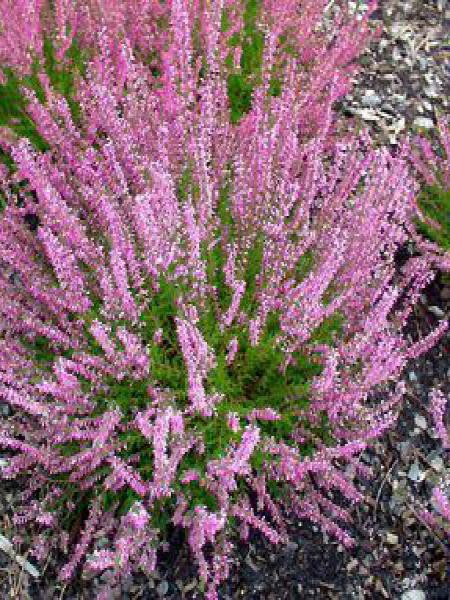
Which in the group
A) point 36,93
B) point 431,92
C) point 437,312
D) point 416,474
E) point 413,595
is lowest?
point 413,595

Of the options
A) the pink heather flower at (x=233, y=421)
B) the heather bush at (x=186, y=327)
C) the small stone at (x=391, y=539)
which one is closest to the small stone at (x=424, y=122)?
the heather bush at (x=186, y=327)

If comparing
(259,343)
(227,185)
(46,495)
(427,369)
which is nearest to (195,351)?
(259,343)

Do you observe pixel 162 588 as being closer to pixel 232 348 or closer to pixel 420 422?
pixel 232 348

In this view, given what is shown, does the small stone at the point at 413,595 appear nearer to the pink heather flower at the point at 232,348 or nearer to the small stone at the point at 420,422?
the small stone at the point at 420,422

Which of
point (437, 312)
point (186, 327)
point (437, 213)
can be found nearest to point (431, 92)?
point (437, 213)

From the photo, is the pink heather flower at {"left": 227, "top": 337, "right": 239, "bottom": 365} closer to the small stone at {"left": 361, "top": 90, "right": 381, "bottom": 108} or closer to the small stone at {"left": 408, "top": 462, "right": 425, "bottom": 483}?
the small stone at {"left": 408, "top": 462, "right": 425, "bottom": 483}

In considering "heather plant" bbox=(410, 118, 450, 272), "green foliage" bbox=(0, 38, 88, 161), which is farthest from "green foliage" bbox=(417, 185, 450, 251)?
"green foliage" bbox=(0, 38, 88, 161)

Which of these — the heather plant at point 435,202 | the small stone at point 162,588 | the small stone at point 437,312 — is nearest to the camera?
the small stone at point 162,588

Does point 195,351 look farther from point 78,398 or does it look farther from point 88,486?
point 88,486
